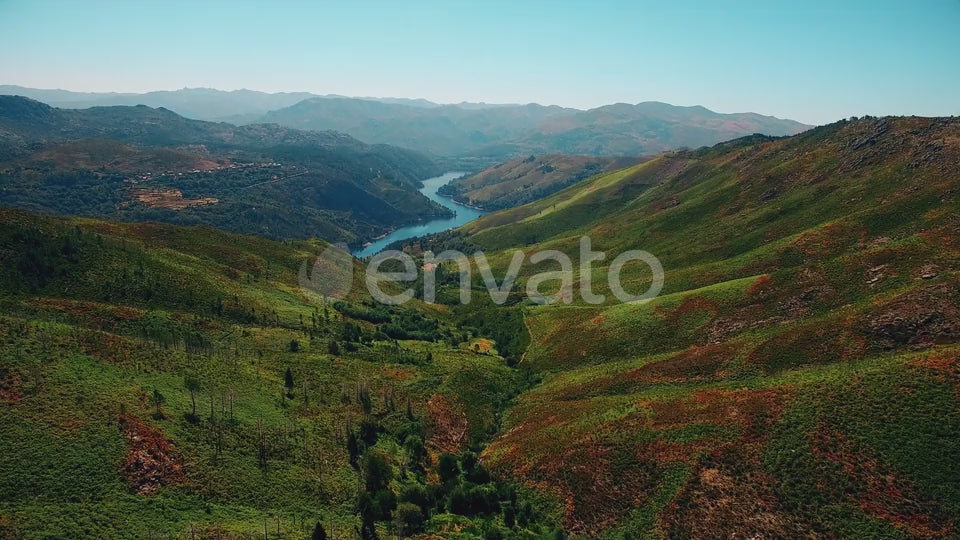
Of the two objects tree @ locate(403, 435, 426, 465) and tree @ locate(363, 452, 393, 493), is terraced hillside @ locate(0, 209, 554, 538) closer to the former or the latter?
tree @ locate(363, 452, 393, 493)

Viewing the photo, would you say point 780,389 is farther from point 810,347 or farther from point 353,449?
point 353,449

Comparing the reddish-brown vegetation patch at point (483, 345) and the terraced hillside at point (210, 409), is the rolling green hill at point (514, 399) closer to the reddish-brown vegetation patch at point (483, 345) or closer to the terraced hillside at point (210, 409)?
the terraced hillside at point (210, 409)

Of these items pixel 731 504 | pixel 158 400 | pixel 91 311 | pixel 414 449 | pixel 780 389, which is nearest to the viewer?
pixel 731 504

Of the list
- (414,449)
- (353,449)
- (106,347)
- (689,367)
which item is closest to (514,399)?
(414,449)

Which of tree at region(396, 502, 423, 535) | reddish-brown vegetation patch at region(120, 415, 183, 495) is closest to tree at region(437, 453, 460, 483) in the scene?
tree at region(396, 502, 423, 535)

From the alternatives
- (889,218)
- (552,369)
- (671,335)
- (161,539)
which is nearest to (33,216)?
(161,539)
